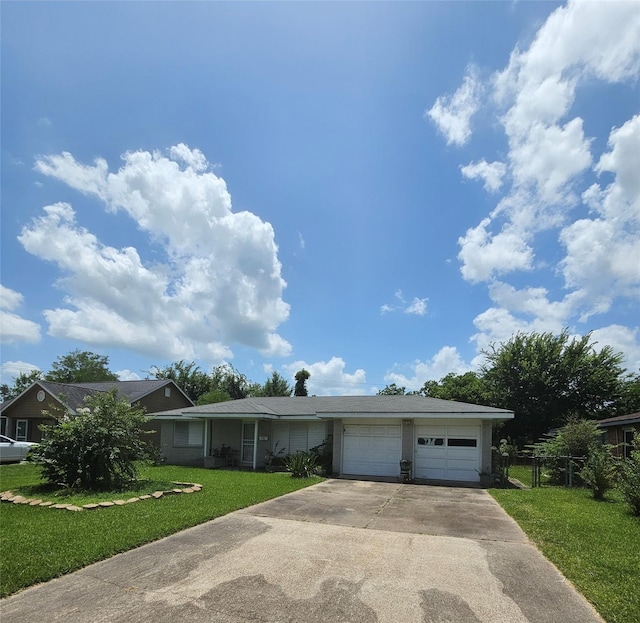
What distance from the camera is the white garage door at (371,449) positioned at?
1633cm

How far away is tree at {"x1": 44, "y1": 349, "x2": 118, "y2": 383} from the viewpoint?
55.6 meters

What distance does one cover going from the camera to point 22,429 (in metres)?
28.6

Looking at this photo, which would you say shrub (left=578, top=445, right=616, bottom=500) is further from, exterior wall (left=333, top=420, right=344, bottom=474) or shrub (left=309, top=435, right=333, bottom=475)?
shrub (left=309, top=435, right=333, bottom=475)

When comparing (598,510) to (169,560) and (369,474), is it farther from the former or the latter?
(169,560)

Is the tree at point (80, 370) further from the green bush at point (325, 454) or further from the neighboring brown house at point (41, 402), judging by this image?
the green bush at point (325, 454)

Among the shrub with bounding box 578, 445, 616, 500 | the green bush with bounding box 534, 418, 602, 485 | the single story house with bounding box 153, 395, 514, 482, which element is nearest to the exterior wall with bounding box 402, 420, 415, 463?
the single story house with bounding box 153, 395, 514, 482

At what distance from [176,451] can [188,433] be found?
1.04 meters

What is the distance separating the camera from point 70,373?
184ft

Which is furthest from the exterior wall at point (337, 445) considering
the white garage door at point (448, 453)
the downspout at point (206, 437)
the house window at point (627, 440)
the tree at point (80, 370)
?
the tree at point (80, 370)

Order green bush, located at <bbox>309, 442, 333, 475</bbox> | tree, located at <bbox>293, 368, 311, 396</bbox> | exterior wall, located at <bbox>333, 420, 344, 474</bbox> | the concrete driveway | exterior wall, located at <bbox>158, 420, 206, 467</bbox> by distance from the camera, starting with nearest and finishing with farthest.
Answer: the concrete driveway
exterior wall, located at <bbox>333, 420, 344, 474</bbox>
green bush, located at <bbox>309, 442, 333, 475</bbox>
exterior wall, located at <bbox>158, 420, 206, 467</bbox>
tree, located at <bbox>293, 368, 311, 396</bbox>

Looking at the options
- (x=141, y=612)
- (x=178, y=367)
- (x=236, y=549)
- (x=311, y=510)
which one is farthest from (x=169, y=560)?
(x=178, y=367)

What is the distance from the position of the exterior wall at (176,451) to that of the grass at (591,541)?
13.3 m

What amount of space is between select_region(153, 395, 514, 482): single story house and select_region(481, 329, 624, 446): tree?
15.3 meters

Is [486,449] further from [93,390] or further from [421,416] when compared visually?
[93,390]
